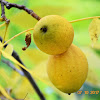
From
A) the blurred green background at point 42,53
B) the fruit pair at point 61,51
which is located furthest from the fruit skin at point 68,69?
the blurred green background at point 42,53

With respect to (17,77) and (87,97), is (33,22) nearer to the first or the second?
(17,77)

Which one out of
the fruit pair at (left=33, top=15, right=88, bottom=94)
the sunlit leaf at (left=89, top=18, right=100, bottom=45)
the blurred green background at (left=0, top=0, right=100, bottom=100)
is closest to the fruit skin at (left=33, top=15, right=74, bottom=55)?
the fruit pair at (left=33, top=15, right=88, bottom=94)

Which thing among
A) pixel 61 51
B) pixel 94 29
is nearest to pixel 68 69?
pixel 61 51

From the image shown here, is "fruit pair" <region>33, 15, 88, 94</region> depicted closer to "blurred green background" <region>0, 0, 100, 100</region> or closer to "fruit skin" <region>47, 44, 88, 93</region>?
"fruit skin" <region>47, 44, 88, 93</region>

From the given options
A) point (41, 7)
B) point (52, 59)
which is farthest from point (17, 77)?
point (52, 59)

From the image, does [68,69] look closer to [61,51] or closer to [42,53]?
[61,51]
